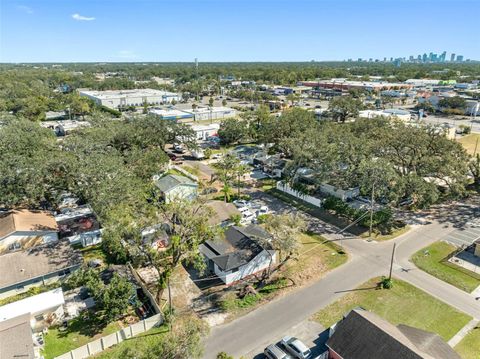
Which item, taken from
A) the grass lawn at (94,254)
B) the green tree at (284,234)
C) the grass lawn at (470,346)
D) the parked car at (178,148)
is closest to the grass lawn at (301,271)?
the green tree at (284,234)

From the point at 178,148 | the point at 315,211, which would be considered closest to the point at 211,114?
the point at 178,148

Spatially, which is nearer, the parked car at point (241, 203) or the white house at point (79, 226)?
the white house at point (79, 226)

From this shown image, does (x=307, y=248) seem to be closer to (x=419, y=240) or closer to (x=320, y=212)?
(x=320, y=212)

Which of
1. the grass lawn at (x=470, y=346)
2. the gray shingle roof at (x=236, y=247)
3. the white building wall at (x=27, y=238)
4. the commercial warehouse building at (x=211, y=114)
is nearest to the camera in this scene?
the grass lawn at (x=470, y=346)

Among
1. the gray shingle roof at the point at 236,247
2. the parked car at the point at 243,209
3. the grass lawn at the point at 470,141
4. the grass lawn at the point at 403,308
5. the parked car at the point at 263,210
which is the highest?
the grass lawn at the point at 470,141

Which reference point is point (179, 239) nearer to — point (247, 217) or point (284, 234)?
point (284, 234)

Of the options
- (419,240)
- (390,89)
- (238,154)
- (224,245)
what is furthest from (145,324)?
(390,89)

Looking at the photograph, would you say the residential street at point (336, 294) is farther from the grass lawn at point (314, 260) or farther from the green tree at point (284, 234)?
the green tree at point (284, 234)
